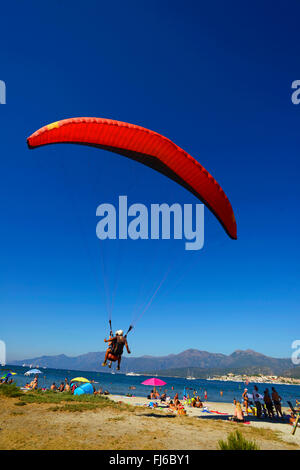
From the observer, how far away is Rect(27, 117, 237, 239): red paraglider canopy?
8484 millimetres

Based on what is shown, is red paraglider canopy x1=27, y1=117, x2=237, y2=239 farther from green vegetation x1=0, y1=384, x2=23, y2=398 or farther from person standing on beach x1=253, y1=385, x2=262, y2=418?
green vegetation x1=0, y1=384, x2=23, y2=398

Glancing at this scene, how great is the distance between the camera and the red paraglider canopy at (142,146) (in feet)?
27.8

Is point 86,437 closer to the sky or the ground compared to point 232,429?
closer to the sky

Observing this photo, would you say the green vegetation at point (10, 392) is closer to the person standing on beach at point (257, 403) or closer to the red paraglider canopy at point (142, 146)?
the person standing on beach at point (257, 403)

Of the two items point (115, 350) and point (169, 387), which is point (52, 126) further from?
point (169, 387)

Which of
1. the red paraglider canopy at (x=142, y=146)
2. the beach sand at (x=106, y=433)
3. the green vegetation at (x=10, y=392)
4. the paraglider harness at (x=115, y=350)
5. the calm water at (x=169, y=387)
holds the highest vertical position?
the red paraglider canopy at (x=142, y=146)

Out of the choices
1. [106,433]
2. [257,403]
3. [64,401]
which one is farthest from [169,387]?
[106,433]

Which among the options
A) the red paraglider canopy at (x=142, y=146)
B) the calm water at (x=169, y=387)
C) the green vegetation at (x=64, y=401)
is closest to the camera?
the red paraglider canopy at (x=142, y=146)

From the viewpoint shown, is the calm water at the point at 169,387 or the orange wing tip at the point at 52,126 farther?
the calm water at the point at 169,387

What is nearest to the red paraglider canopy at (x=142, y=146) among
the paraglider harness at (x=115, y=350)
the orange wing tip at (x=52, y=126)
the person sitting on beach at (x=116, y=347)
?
the orange wing tip at (x=52, y=126)
